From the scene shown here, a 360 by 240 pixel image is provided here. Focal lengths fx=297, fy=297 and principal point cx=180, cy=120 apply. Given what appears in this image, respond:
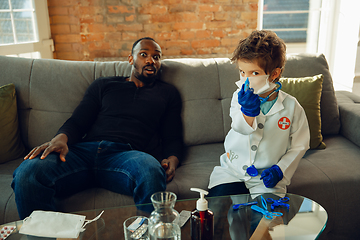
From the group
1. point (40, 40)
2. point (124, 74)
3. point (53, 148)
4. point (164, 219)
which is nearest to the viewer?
point (164, 219)

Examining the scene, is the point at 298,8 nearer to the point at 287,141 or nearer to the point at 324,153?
the point at 324,153

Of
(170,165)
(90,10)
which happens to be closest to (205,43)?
(90,10)

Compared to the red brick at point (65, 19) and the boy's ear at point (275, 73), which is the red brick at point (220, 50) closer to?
the red brick at point (65, 19)

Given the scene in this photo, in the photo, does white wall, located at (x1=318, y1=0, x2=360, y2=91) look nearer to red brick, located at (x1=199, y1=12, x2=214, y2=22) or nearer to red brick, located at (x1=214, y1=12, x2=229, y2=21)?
red brick, located at (x1=214, y1=12, x2=229, y2=21)

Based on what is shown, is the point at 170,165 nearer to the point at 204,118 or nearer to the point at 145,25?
the point at 204,118

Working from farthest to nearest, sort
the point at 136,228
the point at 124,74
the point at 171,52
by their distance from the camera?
the point at 171,52 → the point at 124,74 → the point at 136,228

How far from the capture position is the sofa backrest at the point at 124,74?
1776 millimetres

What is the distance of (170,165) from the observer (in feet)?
5.18

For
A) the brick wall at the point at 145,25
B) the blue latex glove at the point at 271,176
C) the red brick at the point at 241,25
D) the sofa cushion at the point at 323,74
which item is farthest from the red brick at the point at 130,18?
the blue latex glove at the point at 271,176

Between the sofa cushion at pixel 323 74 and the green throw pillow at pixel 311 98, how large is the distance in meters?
0.14

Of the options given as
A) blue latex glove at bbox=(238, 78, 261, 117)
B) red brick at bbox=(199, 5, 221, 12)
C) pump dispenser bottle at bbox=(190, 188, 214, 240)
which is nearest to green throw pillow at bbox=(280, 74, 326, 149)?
blue latex glove at bbox=(238, 78, 261, 117)

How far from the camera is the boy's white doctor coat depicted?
4.29 feet

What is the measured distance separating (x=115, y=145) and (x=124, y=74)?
0.55 metres

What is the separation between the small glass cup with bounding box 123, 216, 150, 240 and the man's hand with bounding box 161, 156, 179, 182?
0.50 m
